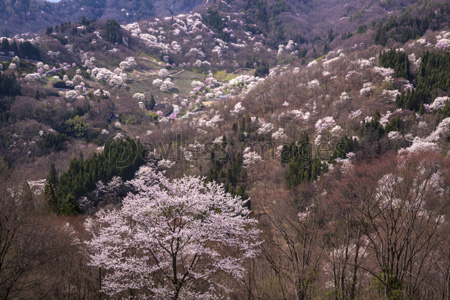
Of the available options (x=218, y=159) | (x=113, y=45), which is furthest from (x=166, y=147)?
(x=113, y=45)

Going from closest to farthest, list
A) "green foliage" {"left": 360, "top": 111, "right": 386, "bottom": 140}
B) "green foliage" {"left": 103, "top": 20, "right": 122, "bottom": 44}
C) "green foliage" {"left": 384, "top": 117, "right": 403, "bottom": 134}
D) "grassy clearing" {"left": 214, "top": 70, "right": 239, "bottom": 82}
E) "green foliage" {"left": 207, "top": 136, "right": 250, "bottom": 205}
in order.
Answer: "green foliage" {"left": 360, "top": 111, "right": 386, "bottom": 140} → "green foliage" {"left": 384, "top": 117, "right": 403, "bottom": 134} → "green foliage" {"left": 207, "top": 136, "right": 250, "bottom": 205} → "green foliage" {"left": 103, "top": 20, "right": 122, "bottom": 44} → "grassy clearing" {"left": 214, "top": 70, "right": 239, "bottom": 82}

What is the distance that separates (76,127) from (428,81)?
6911cm

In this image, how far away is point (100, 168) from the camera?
52812 mm

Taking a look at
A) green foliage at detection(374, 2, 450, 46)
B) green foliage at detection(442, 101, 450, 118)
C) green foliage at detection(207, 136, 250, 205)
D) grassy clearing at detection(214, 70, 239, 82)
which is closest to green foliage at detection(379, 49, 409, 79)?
green foliage at detection(442, 101, 450, 118)

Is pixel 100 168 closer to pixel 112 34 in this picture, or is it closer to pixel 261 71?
pixel 261 71

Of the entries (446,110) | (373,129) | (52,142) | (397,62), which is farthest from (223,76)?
(446,110)

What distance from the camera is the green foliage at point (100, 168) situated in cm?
4954

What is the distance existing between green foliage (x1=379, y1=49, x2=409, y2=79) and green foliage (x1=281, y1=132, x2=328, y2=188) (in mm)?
20681

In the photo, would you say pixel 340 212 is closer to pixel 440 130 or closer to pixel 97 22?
pixel 440 130

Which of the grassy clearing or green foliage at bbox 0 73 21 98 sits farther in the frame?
the grassy clearing

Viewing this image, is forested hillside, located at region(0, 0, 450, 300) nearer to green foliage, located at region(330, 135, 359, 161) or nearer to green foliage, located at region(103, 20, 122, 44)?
green foliage, located at region(330, 135, 359, 161)

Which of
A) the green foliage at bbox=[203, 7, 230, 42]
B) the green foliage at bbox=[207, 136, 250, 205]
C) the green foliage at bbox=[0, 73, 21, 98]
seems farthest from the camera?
the green foliage at bbox=[203, 7, 230, 42]

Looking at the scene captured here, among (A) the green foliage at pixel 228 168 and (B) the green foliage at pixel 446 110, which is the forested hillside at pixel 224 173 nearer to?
(A) the green foliage at pixel 228 168

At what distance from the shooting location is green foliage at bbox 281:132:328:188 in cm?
4312
